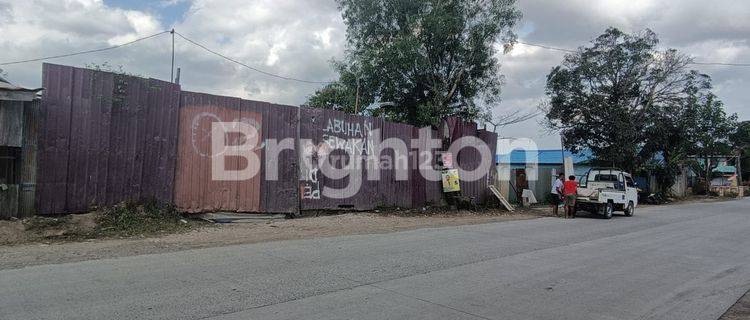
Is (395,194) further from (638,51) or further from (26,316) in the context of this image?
(638,51)

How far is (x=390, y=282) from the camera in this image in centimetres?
682

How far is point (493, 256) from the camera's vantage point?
9.02m

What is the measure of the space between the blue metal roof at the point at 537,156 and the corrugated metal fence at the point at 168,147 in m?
10.1

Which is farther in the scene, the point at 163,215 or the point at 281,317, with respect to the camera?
the point at 163,215

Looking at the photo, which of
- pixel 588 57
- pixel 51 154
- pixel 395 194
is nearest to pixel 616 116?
pixel 588 57

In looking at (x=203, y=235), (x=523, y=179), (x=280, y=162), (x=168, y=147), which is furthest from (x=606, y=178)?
(x=168, y=147)

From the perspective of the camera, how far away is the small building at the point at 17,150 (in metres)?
8.69

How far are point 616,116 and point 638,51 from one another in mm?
3908

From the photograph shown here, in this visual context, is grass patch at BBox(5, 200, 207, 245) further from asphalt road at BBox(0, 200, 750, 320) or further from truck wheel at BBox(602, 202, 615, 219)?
truck wheel at BBox(602, 202, 615, 219)

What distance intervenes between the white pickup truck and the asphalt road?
7.35 metres

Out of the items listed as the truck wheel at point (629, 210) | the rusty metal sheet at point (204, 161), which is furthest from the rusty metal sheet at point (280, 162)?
the truck wheel at point (629, 210)

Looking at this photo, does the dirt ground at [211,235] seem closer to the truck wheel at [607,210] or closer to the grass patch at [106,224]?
the grass patch at [106,224]

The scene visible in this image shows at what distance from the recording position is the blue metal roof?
30453 millimetres

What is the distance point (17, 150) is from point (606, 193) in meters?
17.2
